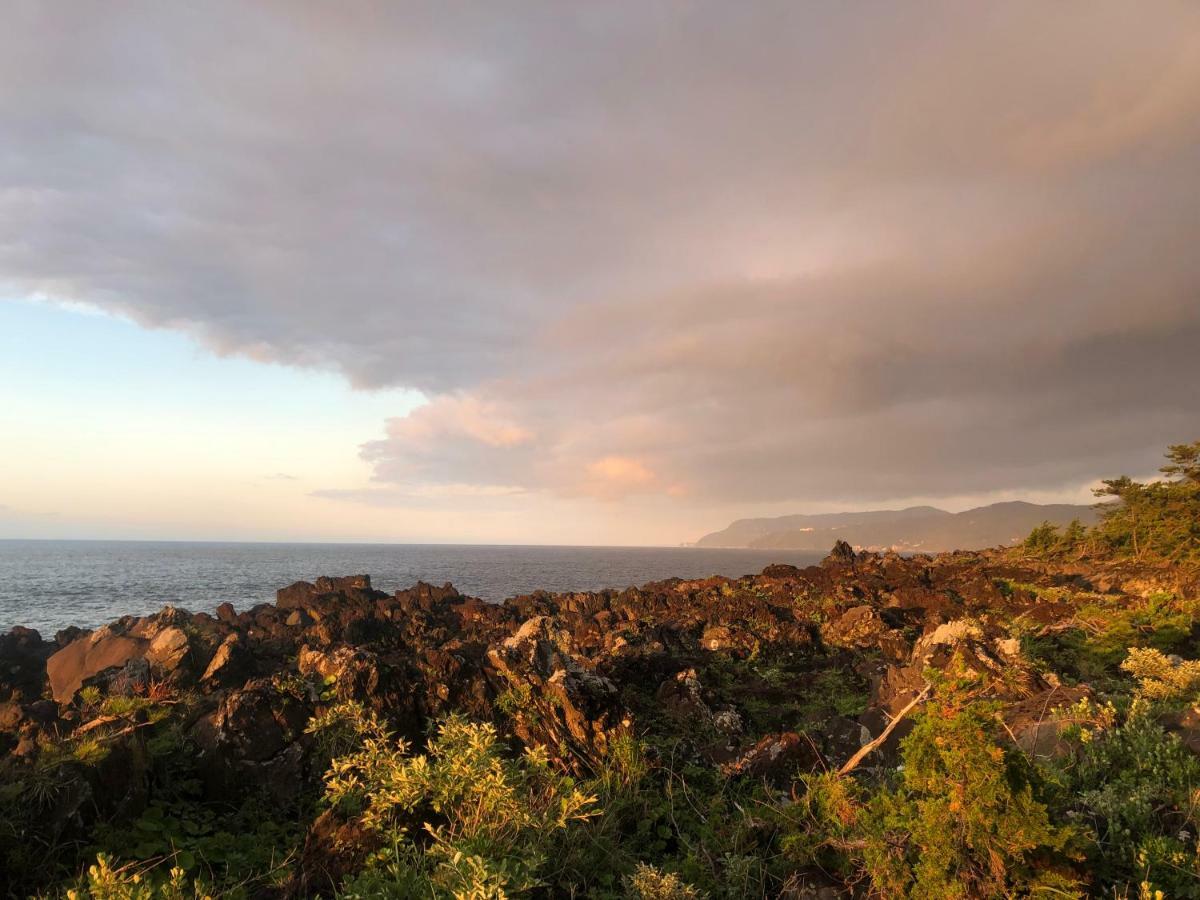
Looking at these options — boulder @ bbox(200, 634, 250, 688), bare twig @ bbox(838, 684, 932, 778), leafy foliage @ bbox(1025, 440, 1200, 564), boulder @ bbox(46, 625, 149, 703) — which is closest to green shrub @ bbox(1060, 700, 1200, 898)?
bare twig @ bbox(838, 684, 932, 778)

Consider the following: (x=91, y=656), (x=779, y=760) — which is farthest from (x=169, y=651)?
(x=779, y=760)

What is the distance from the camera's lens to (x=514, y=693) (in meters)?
11.0

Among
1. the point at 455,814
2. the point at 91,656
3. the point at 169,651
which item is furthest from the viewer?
the point at 91,656

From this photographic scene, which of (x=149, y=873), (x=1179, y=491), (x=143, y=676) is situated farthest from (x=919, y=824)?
(x=1179, y=491)

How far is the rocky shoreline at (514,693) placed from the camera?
25.8 ft

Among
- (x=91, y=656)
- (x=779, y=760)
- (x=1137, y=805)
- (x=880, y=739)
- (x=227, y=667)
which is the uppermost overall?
(x=880, y=739)

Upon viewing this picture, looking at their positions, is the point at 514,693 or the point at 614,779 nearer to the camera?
the point at 614,779

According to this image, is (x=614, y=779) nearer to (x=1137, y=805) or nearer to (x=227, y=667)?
(x=1137, y=805)

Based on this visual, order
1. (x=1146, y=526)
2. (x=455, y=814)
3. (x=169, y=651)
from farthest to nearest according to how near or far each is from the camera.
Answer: (x=1146, y=526) < (x=169, y=651) < (x=455, y=814)

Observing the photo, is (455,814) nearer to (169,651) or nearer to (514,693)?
(514,693)

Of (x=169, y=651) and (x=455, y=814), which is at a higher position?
(x=455, y=814)

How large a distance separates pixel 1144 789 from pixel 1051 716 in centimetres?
348

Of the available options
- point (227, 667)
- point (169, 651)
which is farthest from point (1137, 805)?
point (169, 651)

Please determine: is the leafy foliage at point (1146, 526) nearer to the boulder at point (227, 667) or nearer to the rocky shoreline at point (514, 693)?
the rocky shoreline at point (514, 693)
